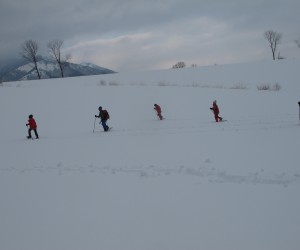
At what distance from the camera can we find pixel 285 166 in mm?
10117

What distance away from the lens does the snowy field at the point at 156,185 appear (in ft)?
23.4

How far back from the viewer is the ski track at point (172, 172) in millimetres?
9305

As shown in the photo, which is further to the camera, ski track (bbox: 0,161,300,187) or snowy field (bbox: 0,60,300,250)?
ski track (bbox: 0,161,300,187)

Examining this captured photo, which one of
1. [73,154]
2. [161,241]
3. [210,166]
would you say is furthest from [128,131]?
[161,241]

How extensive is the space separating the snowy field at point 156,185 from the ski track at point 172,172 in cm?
3

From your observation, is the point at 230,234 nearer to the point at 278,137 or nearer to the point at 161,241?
the point at 161,241

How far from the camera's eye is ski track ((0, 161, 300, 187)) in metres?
9.30

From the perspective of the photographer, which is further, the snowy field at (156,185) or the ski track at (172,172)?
the ski track at (172,172)

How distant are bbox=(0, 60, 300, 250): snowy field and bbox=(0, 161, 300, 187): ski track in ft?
0.11

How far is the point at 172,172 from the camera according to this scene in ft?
35.0

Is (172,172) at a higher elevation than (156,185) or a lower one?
higher

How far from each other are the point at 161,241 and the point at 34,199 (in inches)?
168

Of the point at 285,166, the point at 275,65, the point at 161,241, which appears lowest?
the point at 161,241

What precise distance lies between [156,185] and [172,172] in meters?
1.13
